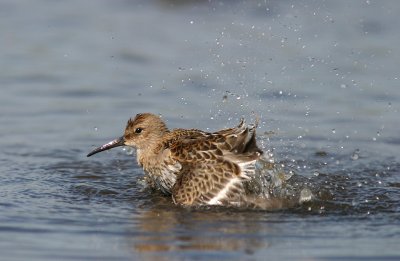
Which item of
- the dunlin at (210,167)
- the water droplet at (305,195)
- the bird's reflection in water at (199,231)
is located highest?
the dunlin at (210,167)

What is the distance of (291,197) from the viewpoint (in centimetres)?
981

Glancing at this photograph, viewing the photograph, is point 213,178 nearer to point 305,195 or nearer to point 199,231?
point 305,195

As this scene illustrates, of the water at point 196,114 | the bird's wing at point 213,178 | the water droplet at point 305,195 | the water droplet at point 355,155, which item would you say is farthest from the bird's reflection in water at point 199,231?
the water droplet at point 355,155

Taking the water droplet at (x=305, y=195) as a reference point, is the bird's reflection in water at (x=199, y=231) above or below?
below

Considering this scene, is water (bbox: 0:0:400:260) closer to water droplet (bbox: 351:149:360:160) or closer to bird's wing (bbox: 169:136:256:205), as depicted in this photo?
water droplet (bbox: 351:149:360:160)

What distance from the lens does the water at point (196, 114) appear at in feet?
27.8

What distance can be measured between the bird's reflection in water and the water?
0.7 inches

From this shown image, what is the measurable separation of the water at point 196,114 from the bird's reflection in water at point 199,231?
2 cm

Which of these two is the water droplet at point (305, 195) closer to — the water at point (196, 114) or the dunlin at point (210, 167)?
the water at point (196, 114)

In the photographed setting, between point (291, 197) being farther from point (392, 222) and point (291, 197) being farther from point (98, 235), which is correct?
point (98, 235)

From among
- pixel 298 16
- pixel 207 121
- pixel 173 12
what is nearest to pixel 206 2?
pixel 173 12

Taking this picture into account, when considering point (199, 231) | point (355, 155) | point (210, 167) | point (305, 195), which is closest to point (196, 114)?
point (355, 155)

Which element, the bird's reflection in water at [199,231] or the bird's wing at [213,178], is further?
the bird's wing at [213,178]

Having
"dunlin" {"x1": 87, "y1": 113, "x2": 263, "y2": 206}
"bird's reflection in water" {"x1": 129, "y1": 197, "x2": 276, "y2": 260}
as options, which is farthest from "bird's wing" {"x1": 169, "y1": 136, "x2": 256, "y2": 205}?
"bird's reflection in water" {"x1": 129, "y1": 197, "x2": 276, "y2": 260}
